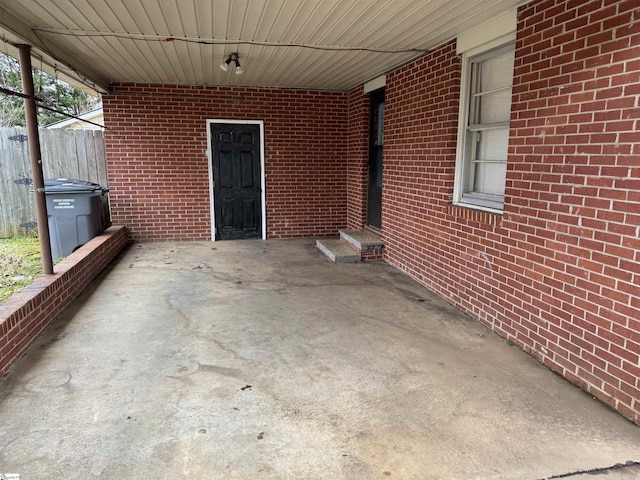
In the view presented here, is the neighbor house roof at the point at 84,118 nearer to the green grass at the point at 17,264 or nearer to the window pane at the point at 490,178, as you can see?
the green grass at the point at 17,264

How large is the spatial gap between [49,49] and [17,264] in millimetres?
2866

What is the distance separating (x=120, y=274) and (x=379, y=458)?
4.23 meters

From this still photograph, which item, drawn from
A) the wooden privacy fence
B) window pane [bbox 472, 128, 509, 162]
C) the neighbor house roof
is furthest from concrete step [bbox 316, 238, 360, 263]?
the neighbor house roof

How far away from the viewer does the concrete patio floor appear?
199cm

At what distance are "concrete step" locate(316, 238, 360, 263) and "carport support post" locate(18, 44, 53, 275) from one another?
3.44 meters

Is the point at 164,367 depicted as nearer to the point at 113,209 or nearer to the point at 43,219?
the point at 43,219

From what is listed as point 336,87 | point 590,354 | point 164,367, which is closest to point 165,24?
point 164,367

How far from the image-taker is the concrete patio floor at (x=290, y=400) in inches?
78.4

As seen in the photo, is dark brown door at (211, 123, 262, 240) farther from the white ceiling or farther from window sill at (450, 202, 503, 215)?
window sill at (450, 202, 503, 215)

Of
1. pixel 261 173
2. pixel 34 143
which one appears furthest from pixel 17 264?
pixel 261 173

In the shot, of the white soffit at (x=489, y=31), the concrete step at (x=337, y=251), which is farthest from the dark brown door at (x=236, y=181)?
the white soffit at (x=489, y=31)

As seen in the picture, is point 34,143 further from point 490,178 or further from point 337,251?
point 490,178

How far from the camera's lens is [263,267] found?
560 cm

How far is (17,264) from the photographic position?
5.47 m
